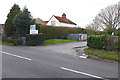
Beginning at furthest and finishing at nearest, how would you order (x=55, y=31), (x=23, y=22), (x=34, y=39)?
(x=55, y=31), (x=23, y=22), (x=34, y=39)

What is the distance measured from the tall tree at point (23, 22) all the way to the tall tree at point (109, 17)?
27.0m

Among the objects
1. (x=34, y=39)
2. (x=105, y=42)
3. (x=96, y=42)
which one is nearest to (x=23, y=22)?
(x=34, y=39)

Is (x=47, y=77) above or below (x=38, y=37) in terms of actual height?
below

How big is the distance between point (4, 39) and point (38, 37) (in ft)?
A: 26.0

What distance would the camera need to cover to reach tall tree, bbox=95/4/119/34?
37.3 m

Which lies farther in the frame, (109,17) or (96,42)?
(109,17)

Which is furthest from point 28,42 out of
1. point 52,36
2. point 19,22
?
point 52,36

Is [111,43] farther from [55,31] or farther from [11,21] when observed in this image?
[11,21]

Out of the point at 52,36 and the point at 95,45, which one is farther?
the point at 52,36

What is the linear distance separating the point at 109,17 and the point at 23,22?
1226 inches

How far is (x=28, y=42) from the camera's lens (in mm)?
15797

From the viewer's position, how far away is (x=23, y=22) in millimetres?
16922

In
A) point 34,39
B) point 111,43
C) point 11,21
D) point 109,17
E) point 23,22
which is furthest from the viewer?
point 109,17

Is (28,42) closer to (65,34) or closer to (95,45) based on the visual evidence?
(95,45)
